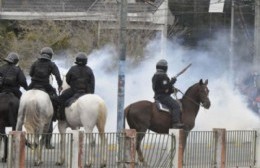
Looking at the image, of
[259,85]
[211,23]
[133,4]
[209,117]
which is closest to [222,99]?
[209,117]

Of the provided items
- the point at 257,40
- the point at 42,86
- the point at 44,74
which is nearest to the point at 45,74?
the point at 44,74

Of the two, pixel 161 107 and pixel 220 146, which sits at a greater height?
pixel 161 107

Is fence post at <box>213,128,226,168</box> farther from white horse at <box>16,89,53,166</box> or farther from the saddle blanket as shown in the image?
white horse at <box>16,89,53,166</box>

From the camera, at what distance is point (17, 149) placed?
1286 centimetres

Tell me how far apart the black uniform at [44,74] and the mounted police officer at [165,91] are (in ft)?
8.06

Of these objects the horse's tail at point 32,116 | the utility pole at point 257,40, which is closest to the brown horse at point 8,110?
the horse's tail at point 32,116

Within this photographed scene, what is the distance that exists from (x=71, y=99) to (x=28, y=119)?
1.16 meters

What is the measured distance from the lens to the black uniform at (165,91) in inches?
703

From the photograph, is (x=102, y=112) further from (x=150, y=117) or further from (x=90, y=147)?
(x=90, y=147)

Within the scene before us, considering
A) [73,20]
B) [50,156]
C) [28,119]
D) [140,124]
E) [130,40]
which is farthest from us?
[73,20]

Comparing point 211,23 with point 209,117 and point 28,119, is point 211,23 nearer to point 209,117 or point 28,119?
point 209,117

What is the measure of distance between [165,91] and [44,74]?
9.70 feet

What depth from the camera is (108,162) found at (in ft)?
47.4

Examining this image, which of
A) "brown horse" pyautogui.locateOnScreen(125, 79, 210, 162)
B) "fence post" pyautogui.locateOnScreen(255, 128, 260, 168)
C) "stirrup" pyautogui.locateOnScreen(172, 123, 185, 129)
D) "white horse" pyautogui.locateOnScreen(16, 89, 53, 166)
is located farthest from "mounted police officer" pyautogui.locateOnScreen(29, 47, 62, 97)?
"fence post" pyautogui.locateOnScreen(255, 128, 260, 168)
